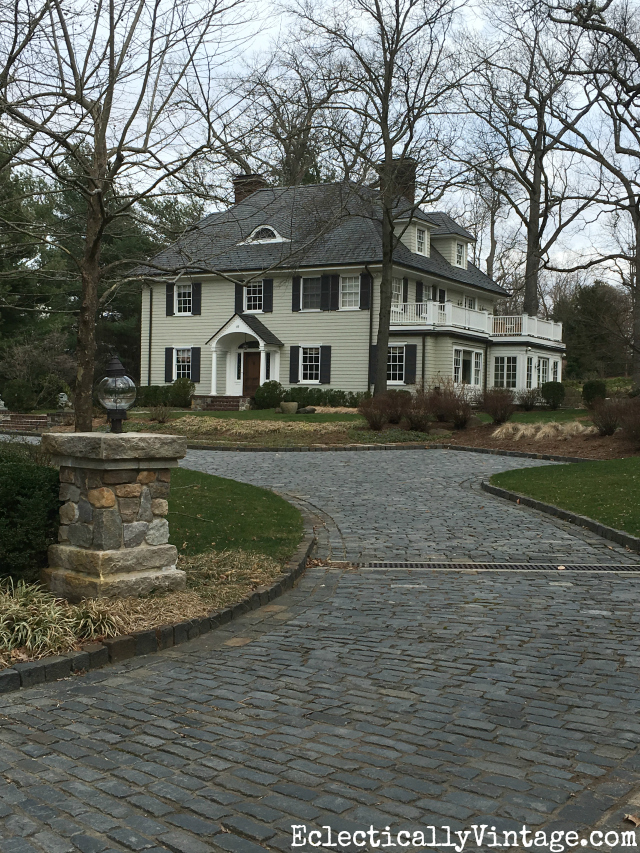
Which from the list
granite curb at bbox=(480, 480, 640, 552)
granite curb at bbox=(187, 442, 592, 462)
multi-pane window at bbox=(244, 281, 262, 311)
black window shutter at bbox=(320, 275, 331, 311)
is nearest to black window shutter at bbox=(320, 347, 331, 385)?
black window shutter at bbox=(320, 275, 331, 311)

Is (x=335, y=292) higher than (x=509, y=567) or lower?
higher

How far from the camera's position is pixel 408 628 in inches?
245

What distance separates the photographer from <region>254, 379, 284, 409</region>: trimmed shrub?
32.1 m

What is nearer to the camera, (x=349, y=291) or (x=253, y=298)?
(x=349, y=291)

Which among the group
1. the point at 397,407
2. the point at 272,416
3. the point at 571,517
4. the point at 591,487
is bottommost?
the point at 571,517

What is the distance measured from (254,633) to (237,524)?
3520 millimetres

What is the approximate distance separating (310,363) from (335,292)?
3216 mm

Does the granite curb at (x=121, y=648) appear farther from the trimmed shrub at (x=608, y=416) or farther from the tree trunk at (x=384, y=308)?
the tree trunk at (x=384, y=308)

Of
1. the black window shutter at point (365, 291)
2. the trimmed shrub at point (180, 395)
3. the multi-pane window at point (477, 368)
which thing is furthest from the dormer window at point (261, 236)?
the multi-pane window at point (477, 368)

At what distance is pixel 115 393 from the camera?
6723 millimetres

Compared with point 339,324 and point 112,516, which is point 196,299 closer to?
point 339,324

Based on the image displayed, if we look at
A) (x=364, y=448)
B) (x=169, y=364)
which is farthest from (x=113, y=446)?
(x=169, y=364)

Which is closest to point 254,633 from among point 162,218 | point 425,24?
point 162,218

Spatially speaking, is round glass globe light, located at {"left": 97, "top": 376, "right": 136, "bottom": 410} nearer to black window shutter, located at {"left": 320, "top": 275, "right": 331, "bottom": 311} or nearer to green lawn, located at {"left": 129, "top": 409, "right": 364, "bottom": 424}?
green lawn, located at {"left": 129, "top": 409, "right": 364, "bottom": 424}
